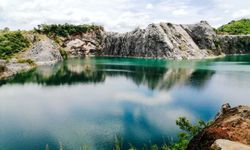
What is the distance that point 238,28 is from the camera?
578 ft

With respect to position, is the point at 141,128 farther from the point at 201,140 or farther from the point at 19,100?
the point at 19,100

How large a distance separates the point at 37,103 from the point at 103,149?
78.8ft

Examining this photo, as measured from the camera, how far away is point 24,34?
124375 mm

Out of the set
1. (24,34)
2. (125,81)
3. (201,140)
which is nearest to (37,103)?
(125,81)

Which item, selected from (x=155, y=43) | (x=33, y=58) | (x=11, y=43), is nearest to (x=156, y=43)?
(x=155, y=43)

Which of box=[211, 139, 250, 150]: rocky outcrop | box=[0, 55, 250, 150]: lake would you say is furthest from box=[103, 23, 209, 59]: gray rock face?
box=[211, 139, 250, 150]: rocky outcrop

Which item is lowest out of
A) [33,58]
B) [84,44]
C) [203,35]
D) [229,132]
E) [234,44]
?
[33,58]

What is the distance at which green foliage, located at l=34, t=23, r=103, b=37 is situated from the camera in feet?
493

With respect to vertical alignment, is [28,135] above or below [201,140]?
below

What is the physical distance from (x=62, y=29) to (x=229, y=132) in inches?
5949

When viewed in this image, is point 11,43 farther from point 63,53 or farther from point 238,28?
point 238,28

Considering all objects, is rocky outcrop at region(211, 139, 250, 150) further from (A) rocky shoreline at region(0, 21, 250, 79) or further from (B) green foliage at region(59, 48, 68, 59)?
(B) green foliage at region(59, 48, 68, 59)

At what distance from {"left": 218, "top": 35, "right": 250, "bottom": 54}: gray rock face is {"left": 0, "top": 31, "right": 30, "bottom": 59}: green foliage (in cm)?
10203

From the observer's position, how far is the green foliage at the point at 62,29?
150375mm
